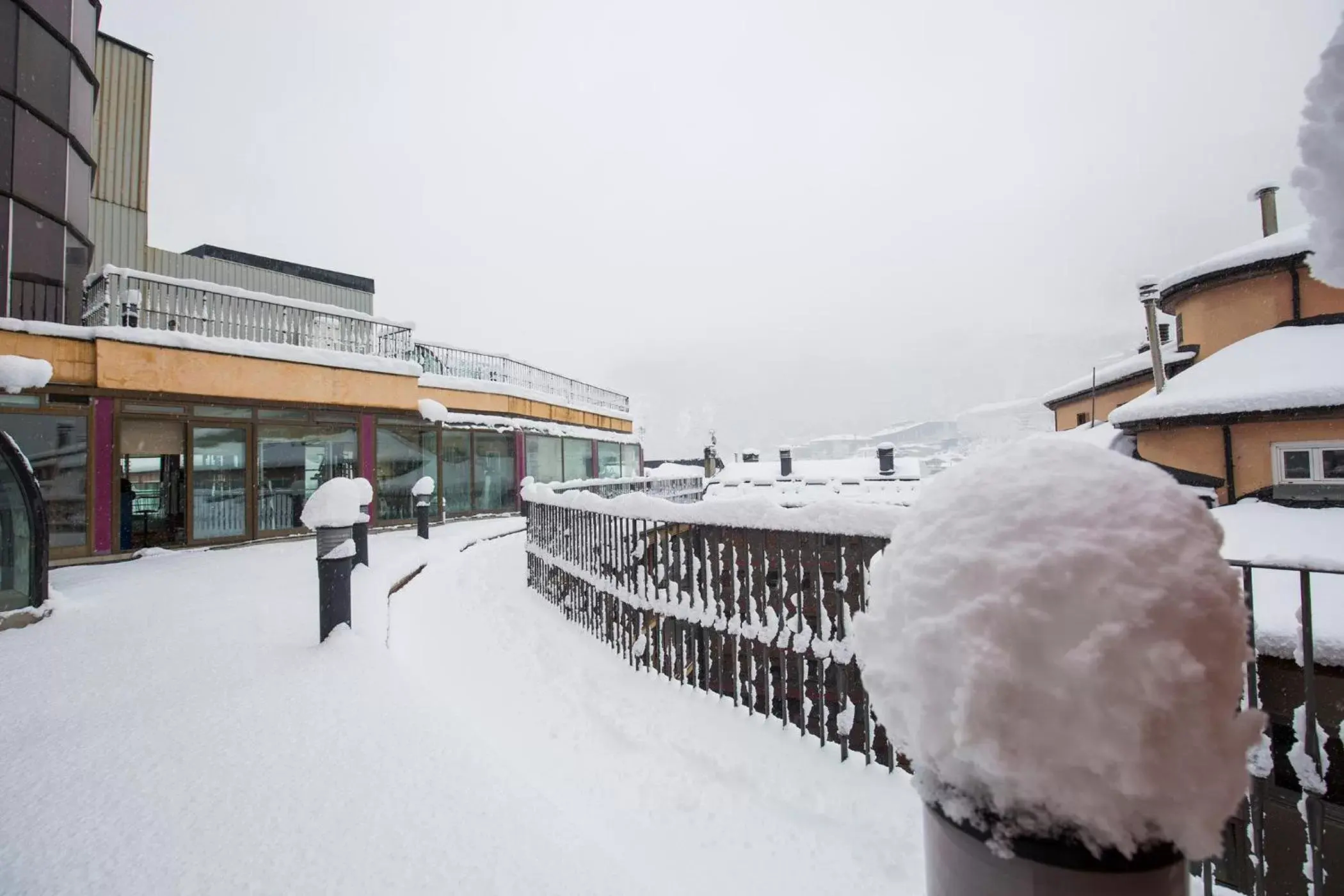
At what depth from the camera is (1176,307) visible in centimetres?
1269

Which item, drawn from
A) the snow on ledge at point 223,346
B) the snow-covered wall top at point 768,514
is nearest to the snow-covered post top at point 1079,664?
the snow-covered wall top at point 768,514

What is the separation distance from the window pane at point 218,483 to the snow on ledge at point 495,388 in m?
4.95

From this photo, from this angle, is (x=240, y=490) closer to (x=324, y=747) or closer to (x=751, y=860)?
(x=324, y=747)

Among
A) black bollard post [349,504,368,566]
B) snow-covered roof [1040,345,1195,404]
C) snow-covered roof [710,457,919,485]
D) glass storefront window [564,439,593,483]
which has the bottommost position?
black bollard post [349,504,368,566]

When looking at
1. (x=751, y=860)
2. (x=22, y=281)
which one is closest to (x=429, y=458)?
(x=22, y=281)

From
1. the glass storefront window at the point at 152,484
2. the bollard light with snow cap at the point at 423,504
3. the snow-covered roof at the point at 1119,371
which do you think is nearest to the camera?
the glass storefront window at the point at 152,484

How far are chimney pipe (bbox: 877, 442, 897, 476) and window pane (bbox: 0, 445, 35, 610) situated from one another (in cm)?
2234

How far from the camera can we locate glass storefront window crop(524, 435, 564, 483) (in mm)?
19297

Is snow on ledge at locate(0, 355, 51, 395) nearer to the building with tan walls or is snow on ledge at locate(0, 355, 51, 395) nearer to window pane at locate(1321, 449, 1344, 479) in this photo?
the building with tan walls

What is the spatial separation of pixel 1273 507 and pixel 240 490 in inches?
773

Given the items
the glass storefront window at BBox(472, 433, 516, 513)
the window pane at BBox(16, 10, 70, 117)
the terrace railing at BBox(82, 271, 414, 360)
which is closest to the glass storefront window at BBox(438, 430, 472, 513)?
the glass storefront window at BBox(472, 433, 516, 513)

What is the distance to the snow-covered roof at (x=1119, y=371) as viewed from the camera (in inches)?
502

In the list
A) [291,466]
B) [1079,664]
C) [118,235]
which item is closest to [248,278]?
[118,235]

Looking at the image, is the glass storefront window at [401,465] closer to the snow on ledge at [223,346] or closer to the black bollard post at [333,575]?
the snow on ledge at [223,346]
